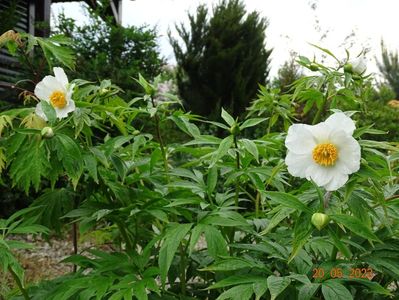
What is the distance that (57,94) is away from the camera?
1.10 meters

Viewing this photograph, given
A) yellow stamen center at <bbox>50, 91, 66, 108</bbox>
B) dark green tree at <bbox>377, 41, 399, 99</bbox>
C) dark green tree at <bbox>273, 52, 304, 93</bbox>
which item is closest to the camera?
yellow stamen center at <bbox>50, 91, 66, 108</bbox>

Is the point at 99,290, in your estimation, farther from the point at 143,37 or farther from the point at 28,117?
the point at 143,37

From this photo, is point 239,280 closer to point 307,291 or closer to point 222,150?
point 307,291

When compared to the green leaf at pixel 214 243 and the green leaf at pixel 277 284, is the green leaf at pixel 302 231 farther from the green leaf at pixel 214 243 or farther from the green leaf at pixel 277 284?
the green leaf at pixel 214 243

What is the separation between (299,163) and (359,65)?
39 cm

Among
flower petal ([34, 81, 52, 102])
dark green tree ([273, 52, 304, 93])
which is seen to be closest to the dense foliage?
dark green tree ([273, 52, 304, 93])

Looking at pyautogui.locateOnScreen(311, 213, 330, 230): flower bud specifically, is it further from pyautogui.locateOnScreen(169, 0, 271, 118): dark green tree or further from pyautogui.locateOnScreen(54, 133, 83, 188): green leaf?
pyautogui.locateOnScreen(169, 0, 271, 118): dark green tree

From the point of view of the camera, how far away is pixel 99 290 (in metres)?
0.97

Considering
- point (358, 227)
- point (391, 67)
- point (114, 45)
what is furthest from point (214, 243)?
point (391, 67)

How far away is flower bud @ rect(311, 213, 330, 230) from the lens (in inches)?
30.3

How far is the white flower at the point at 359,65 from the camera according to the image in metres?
1.13

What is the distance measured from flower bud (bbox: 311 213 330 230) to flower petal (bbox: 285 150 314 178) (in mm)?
104

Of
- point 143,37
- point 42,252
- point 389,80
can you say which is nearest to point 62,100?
point 42,252

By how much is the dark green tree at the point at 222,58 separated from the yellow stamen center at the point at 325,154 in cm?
499
